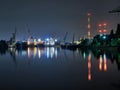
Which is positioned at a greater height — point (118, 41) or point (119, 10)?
point (119, 10)

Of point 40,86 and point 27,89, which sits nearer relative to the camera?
point 27,89

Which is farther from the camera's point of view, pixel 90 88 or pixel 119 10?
pixel 119 10

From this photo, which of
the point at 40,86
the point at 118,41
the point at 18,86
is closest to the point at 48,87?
the point at 40,86

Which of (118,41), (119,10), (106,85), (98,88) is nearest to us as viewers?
(98,88)

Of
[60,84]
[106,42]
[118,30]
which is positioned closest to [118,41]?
[118,30]

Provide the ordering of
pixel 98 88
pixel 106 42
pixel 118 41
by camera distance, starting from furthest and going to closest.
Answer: pixel 106 42, pixel 118 41, pixel 98 88

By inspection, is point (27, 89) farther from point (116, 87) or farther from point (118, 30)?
point (118, 30)

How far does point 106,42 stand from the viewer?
101m

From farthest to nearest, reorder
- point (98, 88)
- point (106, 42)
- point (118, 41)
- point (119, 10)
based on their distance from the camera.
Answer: point (106, 42) < point (118, 41) < point (119, 10) < point (98, 88)

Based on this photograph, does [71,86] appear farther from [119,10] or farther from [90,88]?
[119,10]

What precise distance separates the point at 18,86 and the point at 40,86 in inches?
46.9

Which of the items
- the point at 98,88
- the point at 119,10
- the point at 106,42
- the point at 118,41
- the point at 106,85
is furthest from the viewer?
the point at 106,42

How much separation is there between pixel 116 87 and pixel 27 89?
4.43 metres

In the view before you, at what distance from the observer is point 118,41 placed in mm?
84125
